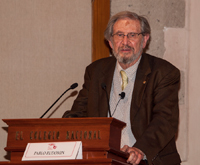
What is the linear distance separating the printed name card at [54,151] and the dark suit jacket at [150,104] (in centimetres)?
77

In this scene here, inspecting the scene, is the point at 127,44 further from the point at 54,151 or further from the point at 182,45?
the point at 54,151

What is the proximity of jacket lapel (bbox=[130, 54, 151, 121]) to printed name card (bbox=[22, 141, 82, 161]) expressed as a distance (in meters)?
1.24

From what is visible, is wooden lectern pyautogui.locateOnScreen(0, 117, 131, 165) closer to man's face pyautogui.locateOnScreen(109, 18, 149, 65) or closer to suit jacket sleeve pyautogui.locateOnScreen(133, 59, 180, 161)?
suit jacket sleeve pyautogui.locateOnScreen(133, 59, 180, 161)

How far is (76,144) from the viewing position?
270 centimetres

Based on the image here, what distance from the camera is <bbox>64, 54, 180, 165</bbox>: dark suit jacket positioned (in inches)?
136

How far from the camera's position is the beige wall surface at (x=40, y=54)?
15.7 ft

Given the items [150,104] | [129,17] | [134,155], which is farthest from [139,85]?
[134,155]

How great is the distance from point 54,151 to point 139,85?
1.48 metres

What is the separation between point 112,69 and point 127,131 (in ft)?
2.34

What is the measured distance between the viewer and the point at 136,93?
12.9ft

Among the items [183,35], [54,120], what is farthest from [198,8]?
[54,120]

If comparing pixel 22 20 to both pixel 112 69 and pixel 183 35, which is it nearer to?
pixel 112 69

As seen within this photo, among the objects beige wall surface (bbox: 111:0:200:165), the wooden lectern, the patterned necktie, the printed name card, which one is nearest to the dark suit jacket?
the patterned necktie

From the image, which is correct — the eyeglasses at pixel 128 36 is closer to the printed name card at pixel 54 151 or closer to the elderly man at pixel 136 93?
the elderly man at pixel 136 93
